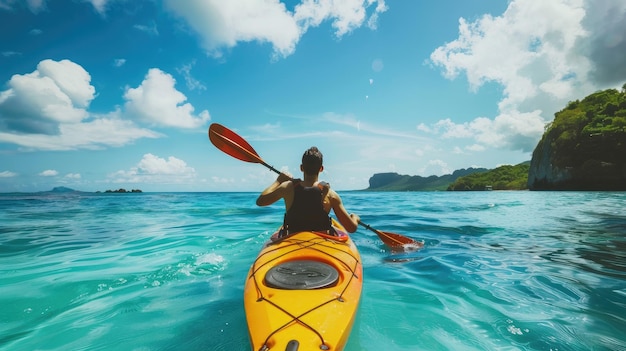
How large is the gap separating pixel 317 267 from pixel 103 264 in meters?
5.73

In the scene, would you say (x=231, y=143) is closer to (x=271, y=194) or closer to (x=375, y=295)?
(x=271, y=194)

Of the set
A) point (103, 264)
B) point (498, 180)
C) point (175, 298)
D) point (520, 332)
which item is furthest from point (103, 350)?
point (498, 180)

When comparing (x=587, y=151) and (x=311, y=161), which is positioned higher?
(x=587, y=151)

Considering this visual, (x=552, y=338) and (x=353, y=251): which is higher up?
(x=353, y=251)

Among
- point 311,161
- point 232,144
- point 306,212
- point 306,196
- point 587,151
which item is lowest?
point 306,212

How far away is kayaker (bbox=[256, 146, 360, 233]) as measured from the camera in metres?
4.11

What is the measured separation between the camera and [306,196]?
4.12m

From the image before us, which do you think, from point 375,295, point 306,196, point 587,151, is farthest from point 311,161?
point 587,151

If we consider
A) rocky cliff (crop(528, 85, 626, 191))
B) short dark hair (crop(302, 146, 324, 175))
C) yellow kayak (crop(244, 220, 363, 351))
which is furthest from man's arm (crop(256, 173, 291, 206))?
rocky cliff (crop(528, 85, 626, 191))

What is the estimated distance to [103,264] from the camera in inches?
243

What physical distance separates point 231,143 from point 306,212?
3.13 metres

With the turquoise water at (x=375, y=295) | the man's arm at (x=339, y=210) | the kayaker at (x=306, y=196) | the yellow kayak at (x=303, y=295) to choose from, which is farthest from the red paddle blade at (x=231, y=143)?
the yellow kayak at (x=303, y=295)

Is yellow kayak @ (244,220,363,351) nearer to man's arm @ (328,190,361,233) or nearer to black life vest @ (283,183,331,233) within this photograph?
black life vest @ (283,183,331,233)

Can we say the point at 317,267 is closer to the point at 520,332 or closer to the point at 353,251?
the point at 353,251
